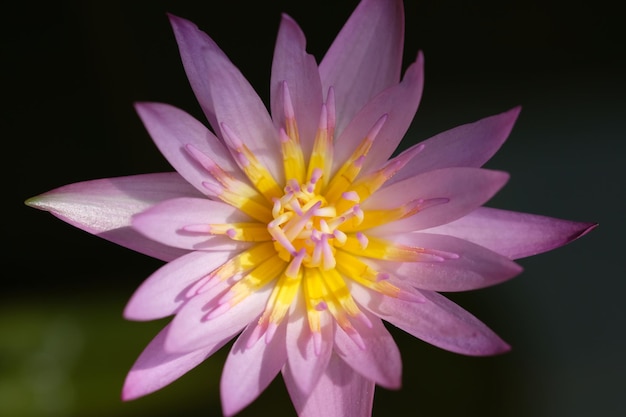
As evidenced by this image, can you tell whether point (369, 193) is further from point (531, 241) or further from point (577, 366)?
point (577, 366)

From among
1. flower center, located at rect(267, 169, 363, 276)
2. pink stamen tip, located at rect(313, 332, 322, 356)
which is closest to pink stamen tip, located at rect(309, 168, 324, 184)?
flower center, located at rect(267, 169, 363, 276)

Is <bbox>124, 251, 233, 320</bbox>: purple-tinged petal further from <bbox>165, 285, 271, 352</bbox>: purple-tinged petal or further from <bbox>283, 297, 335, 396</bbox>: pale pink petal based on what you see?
<bbox>283, 297, 335, 396</bbox>: pale pink petal

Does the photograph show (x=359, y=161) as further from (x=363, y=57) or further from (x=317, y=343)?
(x=317, y=343)

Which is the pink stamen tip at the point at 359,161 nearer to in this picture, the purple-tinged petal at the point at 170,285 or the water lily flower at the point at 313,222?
the water lily flower at the point at 313,222

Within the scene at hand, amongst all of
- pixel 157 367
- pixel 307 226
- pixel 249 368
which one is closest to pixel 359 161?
pixel 307 226

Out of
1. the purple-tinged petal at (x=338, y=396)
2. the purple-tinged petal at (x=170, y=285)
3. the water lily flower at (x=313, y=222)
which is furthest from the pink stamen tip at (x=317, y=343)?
the purple-tinged petal at (x=170, y=285)

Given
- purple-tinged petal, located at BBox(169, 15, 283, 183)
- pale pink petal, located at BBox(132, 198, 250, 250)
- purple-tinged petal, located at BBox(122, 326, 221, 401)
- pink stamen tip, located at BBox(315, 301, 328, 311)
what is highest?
purple-tinged petal, located at BBox(169, 15, 283, 183)

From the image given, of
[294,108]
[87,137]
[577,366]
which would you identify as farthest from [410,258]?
[87,137]
